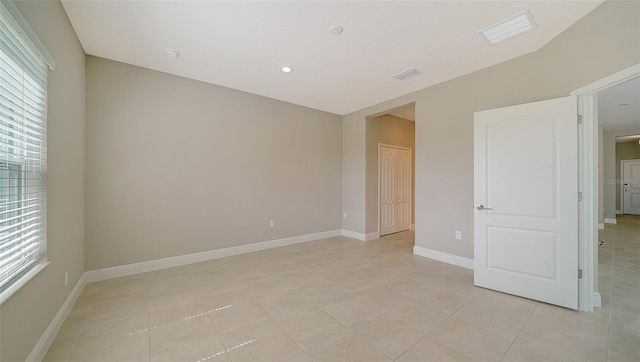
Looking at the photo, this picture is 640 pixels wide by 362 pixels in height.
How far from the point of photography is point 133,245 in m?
3.35

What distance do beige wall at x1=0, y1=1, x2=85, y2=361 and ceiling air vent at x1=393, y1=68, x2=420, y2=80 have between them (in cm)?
370

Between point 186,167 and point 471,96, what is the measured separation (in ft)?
14.3

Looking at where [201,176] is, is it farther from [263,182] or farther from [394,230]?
[394,230]

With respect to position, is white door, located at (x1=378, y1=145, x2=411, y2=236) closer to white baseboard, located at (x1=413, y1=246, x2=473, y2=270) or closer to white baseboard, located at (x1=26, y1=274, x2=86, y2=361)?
white baseboard, located at (x1=413, y1=246, x2=473, y2=270)

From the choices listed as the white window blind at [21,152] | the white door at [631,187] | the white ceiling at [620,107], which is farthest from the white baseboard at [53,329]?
the white door at [631,187]

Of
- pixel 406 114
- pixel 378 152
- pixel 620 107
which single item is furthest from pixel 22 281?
pixel 620 107

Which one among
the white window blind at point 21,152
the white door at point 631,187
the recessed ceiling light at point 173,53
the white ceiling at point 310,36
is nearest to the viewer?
the white window blind at point 21,152

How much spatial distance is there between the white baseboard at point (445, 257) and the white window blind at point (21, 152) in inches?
177

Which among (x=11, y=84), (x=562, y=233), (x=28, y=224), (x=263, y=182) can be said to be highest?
(x=11, y=84)

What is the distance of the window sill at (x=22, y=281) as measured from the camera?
4.38 ft

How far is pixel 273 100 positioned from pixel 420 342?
4330 mm

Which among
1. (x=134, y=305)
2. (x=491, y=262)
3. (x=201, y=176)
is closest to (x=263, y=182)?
(x=201, y=176)

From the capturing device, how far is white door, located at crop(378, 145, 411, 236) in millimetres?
5656

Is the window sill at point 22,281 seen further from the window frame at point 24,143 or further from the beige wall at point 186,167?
the beige wall at point 186,167
